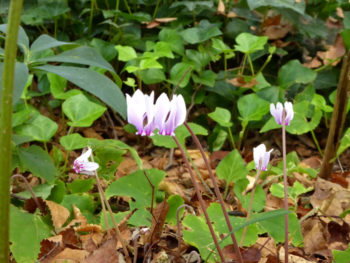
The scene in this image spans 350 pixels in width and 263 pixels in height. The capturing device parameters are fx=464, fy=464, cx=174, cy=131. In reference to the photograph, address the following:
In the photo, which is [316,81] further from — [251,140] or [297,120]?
[297,120]

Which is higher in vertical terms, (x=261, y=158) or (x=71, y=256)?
(x=261, y=158)

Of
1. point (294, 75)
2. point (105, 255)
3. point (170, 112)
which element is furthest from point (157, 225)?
point (294, 75)

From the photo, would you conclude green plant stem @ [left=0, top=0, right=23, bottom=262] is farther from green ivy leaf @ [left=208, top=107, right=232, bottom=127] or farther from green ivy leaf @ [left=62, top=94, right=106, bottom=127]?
green ivy leaf @ [left=208, top=107, right=232, bottom=127]

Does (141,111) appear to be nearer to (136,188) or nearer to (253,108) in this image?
(136,188)

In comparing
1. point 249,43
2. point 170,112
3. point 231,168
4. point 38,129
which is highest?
point 170,112

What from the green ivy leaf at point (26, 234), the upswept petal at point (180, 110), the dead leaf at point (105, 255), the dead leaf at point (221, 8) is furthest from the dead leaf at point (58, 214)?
the dead leaf at point (221, 8)

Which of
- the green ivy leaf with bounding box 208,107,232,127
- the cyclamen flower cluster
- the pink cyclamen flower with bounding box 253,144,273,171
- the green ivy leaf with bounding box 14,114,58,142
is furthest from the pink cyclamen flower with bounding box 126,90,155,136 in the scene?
the green ivy leaf with bounding box 208,107,232,127

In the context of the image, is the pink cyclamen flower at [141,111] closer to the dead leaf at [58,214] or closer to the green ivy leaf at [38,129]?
the dead leaf at [58,214]
